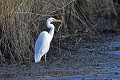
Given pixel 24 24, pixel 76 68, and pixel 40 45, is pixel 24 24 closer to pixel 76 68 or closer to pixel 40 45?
pixel 40 45

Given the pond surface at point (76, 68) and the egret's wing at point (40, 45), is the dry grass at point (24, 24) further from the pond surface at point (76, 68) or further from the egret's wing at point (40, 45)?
the pond surface at point (76, 68)

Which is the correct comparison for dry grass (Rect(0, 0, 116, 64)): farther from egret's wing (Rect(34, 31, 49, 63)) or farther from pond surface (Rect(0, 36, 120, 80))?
pond surface (Rect(0, 36, 120, 80))

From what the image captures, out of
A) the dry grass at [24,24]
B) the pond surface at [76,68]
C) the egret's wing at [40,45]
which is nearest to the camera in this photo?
the pond surface at [76,68]

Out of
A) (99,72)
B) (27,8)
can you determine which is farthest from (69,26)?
(99,72)

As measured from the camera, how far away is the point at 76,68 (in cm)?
1024

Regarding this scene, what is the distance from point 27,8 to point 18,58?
125 centimetres

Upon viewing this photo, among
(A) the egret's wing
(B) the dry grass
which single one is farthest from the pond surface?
(B) the dry grass

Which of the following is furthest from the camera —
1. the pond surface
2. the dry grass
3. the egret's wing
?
the egret's wing

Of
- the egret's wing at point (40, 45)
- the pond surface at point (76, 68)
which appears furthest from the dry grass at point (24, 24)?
the pond surface at point (76, 68)

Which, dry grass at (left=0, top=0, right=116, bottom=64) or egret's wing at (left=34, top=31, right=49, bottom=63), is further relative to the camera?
egret's wing at (left=34, top=31, right=49, bottom=63)

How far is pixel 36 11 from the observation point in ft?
38.9

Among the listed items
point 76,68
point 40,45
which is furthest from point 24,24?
point 76,68

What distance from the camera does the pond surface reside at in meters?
9.34

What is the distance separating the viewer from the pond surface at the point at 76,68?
30.7 feet
